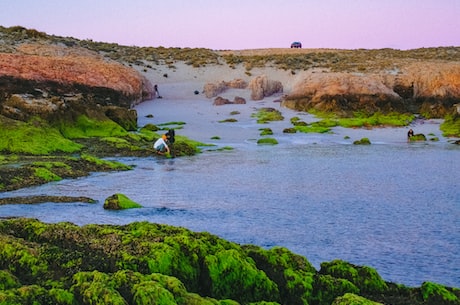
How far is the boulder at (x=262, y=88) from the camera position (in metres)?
40.5

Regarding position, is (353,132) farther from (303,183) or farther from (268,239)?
(268,239)

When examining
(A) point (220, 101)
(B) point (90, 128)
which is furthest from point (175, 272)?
(A) point (220, 101)

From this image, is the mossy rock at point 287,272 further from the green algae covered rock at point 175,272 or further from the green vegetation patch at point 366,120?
the green vegetation patch at point 366,120

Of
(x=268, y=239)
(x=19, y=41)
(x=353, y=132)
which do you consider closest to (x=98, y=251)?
(x=268, y=239)

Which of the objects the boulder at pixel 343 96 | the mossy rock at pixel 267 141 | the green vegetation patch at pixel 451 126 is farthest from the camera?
the boulder at pixel 343 96

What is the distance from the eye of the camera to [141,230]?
6.22m

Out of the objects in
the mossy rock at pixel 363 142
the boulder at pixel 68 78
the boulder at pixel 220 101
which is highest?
the boulder at pixel 68 78

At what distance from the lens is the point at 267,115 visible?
3362 cm

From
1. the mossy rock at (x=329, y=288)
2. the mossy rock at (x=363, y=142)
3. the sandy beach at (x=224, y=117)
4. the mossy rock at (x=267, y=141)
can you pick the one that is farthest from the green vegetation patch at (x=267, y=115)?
the mossy rock at (x=329, y=288)

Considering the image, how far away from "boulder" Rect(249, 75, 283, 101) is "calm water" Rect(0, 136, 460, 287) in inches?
811

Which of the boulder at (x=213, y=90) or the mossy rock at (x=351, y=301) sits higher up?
the boulder at (x=213, y=90)

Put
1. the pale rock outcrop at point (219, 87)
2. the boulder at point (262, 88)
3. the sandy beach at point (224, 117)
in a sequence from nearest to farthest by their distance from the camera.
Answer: the sandy beach at point (224, 117)
the boulder at point (262, 88)
the pale rock outcrop at point (219, 87)

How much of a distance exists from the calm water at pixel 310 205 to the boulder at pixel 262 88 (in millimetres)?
20609

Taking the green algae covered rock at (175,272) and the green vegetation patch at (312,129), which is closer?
the green algae covered rock at (175,272)
